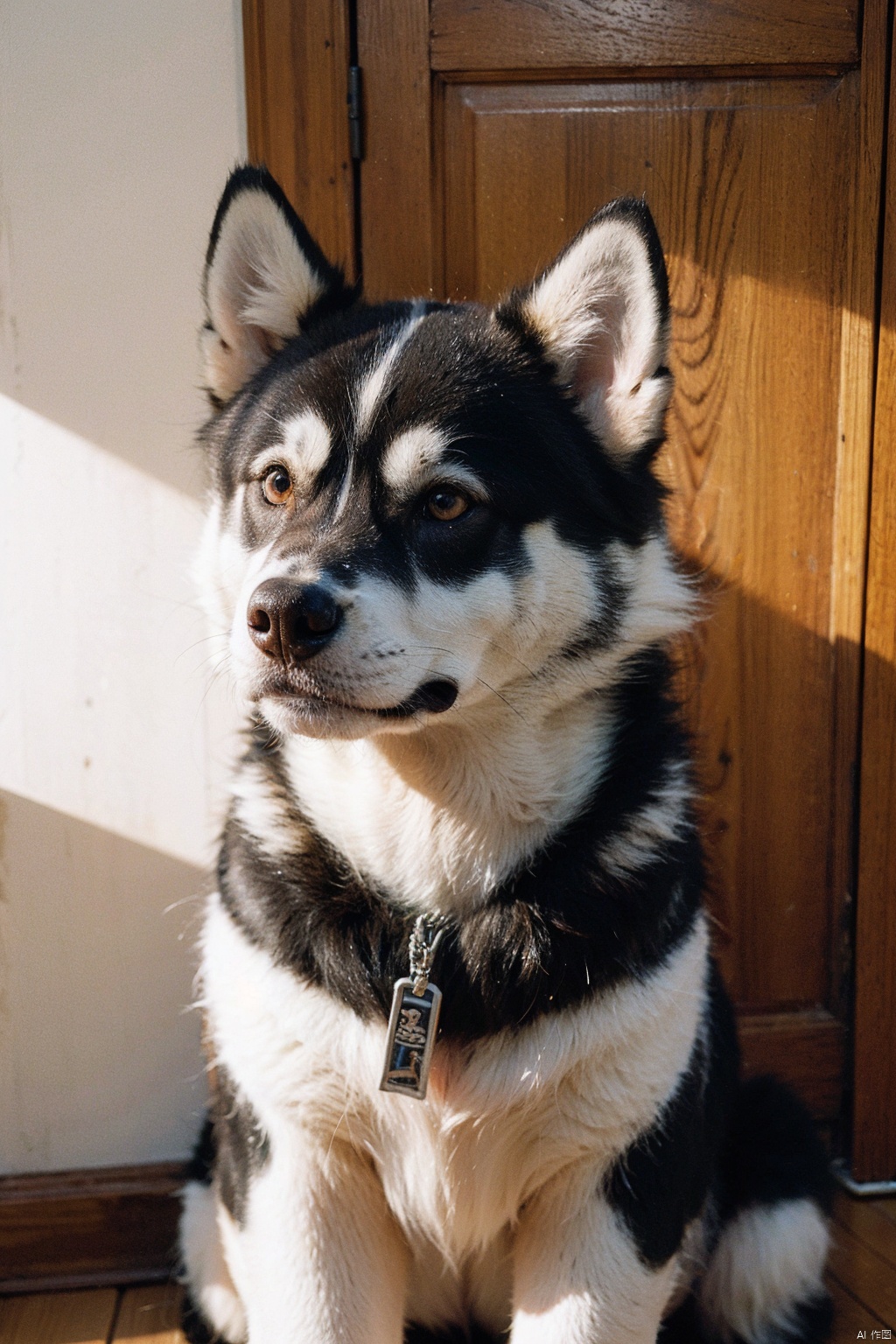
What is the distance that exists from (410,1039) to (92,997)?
3.09 feet

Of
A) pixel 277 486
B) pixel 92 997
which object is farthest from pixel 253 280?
pixel 92 997

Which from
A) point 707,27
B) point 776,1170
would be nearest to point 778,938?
point 776,1170

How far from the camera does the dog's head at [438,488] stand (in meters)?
1.44

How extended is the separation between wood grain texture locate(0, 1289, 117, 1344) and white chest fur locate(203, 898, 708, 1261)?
2.58ft

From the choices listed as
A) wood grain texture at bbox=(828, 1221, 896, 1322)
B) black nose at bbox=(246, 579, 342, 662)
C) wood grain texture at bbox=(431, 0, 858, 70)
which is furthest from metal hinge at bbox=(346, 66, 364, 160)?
wood grain texture at bbox=(828, 1221, 896, 1322)

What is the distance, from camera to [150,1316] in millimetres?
2080

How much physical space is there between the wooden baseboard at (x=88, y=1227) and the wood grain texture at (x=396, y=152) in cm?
173

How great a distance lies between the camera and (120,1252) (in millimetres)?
2207

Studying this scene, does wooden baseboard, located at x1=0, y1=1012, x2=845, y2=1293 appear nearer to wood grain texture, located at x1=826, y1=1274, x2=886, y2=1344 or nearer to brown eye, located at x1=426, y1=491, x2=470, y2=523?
wood grain texture, located at x1=826, y1=1274, x2=886, y2=1344

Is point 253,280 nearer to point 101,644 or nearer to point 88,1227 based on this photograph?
point 101,644

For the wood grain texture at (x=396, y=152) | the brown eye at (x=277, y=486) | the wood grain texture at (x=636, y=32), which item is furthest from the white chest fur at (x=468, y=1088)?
the wood grain texture at (x=636, y=32)

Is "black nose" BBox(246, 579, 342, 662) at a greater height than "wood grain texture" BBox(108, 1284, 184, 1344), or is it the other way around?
"black nose" BBox(246, 579, 342, 662)

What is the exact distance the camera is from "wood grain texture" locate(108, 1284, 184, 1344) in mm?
2018

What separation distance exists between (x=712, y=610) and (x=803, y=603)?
0.62 feet
